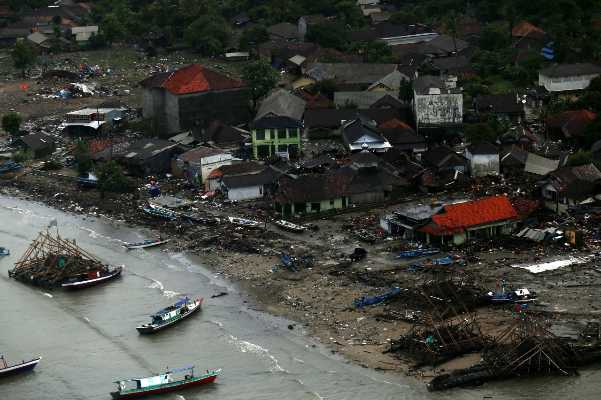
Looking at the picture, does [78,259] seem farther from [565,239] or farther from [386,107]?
[386,107]

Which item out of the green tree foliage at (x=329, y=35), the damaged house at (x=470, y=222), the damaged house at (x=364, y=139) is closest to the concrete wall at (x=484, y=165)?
the damaged house at (x=364, y=139)

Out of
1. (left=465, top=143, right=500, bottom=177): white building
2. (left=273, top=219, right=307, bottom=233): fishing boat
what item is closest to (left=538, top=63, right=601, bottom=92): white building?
(left=465, top=143, right=500, bottom=177): white building

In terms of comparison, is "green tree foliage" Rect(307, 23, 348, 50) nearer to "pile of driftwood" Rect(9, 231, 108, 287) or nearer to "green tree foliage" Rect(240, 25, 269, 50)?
"green tree foliage" Rect(240, 25, 269, 50)

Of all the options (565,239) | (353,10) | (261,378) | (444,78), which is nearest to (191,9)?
(353,10)

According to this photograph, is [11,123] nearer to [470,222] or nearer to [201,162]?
[201,162]

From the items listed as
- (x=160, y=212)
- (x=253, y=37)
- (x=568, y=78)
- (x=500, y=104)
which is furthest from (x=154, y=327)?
(x=253, y=37)
